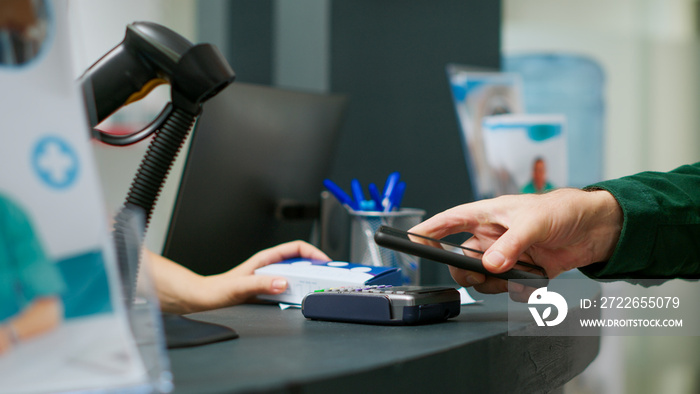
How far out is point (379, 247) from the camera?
0.96 meters

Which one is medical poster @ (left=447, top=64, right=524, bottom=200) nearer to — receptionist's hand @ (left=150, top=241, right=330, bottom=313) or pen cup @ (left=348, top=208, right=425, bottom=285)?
pen cup @ (left=348, top=208, right=425, bottom=285)

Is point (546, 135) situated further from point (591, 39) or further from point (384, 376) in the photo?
point (591, 39)

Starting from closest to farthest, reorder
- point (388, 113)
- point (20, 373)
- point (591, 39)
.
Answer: point (20, 373)
point (388, 113)
point (591, 39)

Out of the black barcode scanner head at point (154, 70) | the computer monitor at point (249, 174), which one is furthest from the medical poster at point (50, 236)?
the computer monitor at point (249, 174)

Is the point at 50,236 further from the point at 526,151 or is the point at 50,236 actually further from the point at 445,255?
the point at 526,151

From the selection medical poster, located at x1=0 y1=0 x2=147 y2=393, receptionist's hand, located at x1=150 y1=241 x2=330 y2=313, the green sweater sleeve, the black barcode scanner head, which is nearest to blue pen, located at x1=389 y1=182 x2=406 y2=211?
receptionist's hand, located at x1=150 y1=241 x2=330 y2=313

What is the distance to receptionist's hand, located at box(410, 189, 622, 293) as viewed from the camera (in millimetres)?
703

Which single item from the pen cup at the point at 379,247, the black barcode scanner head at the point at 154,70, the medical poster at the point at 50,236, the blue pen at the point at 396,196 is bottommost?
the pen cup at the point at 379,247

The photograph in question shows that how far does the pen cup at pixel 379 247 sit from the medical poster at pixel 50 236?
0.65 m

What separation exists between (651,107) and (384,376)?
347cm

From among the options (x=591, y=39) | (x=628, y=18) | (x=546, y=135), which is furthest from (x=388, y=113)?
(x=628, y=18)

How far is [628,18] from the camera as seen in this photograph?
3350mm

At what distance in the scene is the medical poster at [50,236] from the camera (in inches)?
11.9

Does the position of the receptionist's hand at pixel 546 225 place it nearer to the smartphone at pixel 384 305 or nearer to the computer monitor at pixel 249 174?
the smartphone at pixel 384 305
